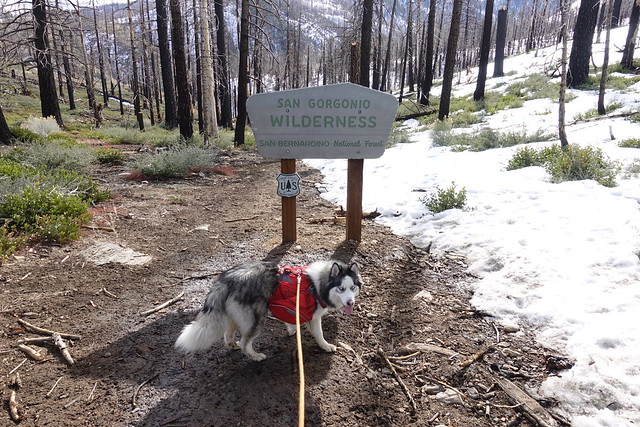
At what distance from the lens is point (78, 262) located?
464 cm

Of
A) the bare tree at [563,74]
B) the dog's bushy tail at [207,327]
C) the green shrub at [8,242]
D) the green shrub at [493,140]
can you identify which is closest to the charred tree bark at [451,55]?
the green shrub at [493,140]

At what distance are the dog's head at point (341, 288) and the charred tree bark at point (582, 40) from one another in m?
16.3

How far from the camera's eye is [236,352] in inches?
131

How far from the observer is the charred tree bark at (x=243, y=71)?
13.6 meters

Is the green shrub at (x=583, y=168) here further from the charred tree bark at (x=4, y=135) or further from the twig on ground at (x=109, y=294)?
the charred tree bark at (x=4, y=135)

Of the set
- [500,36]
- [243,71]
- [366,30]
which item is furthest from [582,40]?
[500,36]

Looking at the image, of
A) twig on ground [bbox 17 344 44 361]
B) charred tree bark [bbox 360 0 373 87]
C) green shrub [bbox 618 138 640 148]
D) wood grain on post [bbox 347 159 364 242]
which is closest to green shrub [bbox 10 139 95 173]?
twig on ground [bbox 17 344 44 361]

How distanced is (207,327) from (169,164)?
25.5 feet

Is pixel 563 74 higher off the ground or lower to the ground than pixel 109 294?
higher

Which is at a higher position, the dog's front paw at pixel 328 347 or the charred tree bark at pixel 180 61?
the charred tree bark at pixel 180 61

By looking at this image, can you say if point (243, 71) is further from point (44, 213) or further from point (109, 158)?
point (44, 213)

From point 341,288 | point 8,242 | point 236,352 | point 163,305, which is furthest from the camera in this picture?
point 8,242

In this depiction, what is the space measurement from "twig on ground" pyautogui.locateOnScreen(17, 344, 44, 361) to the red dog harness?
6.57ft

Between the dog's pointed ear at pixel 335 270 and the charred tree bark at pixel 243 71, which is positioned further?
the charred tree bark at pixel 243 71
